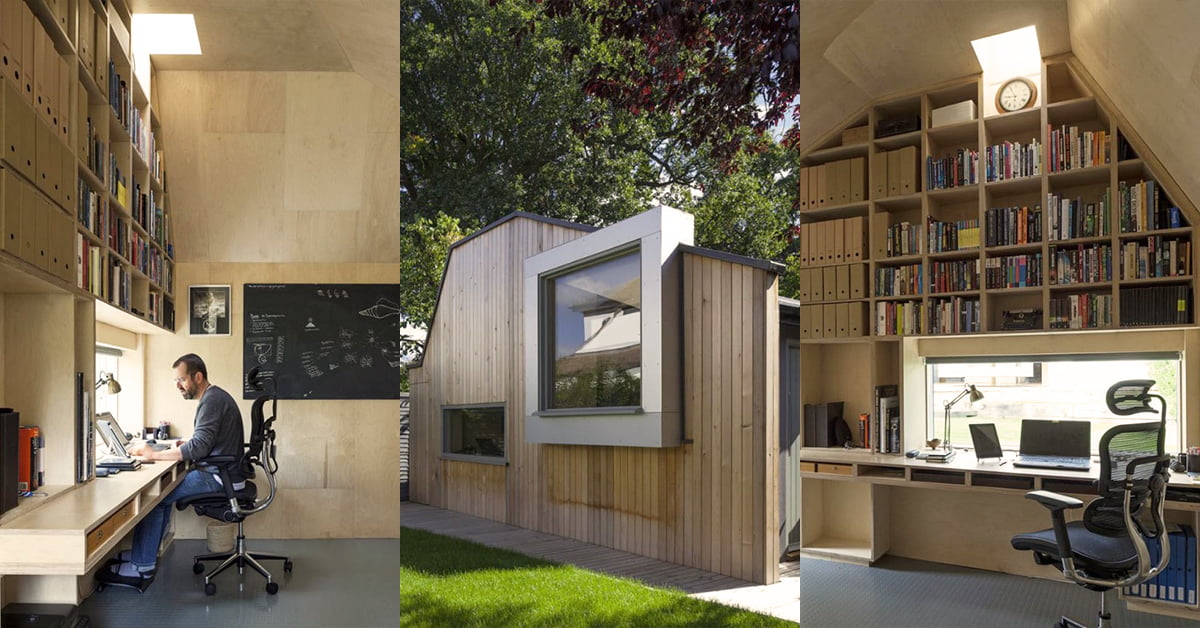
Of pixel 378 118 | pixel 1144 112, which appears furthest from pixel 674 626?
pixel 378 118

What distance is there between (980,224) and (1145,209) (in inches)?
27.8

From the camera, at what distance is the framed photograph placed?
4.66m

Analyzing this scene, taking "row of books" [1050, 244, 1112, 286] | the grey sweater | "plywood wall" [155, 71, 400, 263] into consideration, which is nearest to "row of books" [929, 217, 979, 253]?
"row of books" [1050, 244, 1112, 286]

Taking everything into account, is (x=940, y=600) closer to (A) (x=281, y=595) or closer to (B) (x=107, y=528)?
(A) (x=281, y=595)

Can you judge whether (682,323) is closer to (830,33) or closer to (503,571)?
(503,571)

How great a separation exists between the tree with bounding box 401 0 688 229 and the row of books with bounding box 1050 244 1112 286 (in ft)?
7.96

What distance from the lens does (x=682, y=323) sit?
83.4 inches

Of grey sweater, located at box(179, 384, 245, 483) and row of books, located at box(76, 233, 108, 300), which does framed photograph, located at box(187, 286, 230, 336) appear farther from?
row of books, located at box(76, 233, 108, 300)

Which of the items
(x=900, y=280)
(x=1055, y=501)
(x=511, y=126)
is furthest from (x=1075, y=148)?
(x=511, y=126)

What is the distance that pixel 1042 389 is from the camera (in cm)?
460

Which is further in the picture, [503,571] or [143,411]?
[143,411]

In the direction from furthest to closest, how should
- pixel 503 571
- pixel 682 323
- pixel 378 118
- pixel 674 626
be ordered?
pixel 378 118, pixel 503 571, pixel 674 626, pixel 682 323

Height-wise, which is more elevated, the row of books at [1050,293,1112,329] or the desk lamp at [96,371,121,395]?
the row of books at [1050,293,1112,329]

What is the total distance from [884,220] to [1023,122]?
0.81 metres
